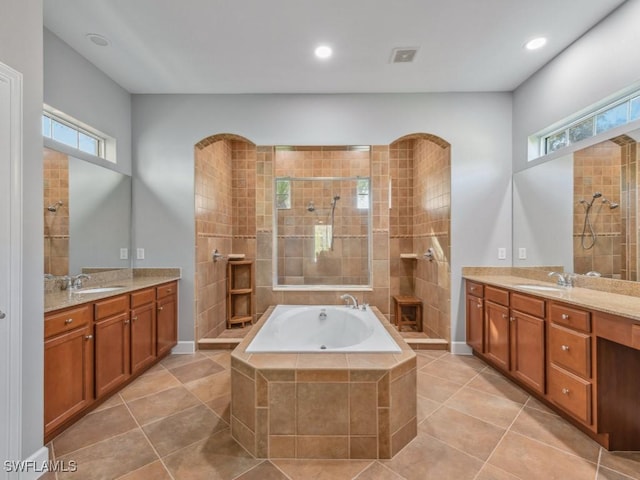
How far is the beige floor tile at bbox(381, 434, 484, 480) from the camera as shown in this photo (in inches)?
59.3

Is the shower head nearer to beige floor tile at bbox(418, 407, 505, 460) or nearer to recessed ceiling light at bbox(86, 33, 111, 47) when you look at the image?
recessed ceiling light at bbox(86, 33, 111, 47)

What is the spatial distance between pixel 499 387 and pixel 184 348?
3059 mm

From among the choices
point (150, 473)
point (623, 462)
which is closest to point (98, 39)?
point (150, 473)

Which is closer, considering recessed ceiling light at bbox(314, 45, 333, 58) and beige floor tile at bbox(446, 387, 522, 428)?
beige floor tile at bbox(446, 387, 522, 428)

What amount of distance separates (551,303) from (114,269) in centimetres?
383

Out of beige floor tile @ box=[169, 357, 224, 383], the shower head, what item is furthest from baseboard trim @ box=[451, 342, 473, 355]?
the shower head

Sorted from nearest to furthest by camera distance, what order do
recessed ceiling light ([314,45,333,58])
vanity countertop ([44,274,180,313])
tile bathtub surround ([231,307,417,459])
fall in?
tile bathtub surround ([231,307,417,459]) < vanity countertop ([44,274,180,313]) < recessed ceiling light ([314,45,333,58])

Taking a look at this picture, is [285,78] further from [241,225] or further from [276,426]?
[276,426]

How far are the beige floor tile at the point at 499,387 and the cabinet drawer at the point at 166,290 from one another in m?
2.95

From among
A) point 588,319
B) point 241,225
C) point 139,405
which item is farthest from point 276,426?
point 241,225

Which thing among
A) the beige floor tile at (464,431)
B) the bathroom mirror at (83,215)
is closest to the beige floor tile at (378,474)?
the beige floor tile at (464,431)

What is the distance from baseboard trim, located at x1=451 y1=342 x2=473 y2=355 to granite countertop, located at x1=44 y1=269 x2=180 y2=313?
3070 millimetres

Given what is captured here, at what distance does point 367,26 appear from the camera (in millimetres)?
2188

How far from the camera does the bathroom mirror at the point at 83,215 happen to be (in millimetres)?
2289
